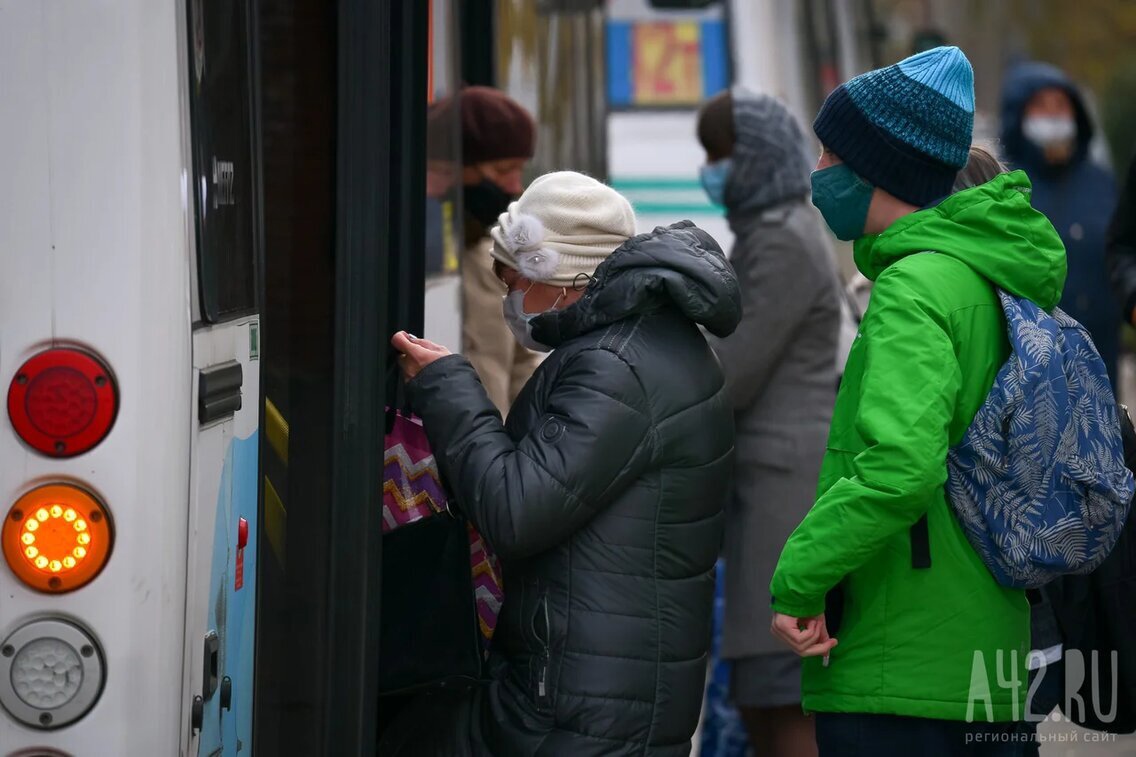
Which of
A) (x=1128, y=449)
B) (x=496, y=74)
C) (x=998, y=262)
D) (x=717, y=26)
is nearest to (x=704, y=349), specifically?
(x=998, y=262)

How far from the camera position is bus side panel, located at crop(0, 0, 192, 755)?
2.61 metres

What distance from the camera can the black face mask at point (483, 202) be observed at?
5.13 meters

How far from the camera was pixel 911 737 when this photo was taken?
2.89 metres

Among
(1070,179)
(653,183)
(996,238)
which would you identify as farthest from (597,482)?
(653,183)

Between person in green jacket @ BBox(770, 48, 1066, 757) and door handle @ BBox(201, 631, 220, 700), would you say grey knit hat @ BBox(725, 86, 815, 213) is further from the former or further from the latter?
door handle @ BBox(201, 631, 220, 700)

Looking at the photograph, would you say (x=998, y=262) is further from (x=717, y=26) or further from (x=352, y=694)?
(x=717, y=26)

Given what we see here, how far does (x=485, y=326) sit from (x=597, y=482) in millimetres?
2109

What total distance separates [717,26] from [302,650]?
32.2 feet

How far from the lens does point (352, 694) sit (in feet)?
10.4

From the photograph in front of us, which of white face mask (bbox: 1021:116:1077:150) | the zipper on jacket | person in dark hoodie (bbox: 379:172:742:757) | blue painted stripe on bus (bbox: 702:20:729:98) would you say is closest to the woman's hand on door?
person in dark hoodie (bbox: 379:172:742:757)

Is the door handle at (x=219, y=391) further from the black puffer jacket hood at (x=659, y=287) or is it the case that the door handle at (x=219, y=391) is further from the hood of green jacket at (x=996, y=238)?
the hood of green jacket at (x=996, y=238)

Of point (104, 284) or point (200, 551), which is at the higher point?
point (104, 284)

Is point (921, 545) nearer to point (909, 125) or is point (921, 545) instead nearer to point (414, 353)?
point (909, 125)

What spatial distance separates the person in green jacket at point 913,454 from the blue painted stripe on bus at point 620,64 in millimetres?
10266
